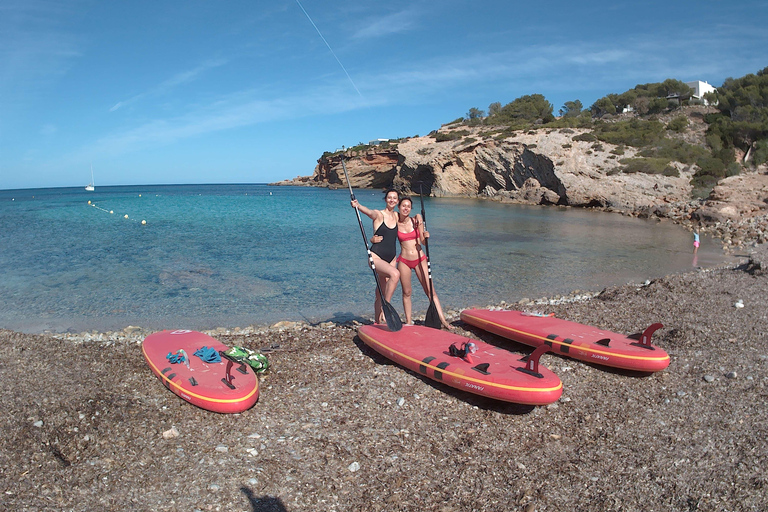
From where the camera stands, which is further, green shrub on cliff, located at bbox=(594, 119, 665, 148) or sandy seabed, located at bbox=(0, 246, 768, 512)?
green shrub on cliff, located at bbox=(594, 119, 665, 148)

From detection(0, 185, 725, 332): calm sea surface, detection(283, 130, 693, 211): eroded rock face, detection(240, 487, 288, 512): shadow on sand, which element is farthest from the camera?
detection(283, 130, 693, 211): eroded rock face

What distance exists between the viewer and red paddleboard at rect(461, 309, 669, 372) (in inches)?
214

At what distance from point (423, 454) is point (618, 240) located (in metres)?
18.3

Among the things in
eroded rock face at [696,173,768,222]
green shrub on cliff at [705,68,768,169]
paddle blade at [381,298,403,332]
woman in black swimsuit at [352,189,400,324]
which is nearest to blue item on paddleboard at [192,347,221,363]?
paddle blade at [381,298,403,332]

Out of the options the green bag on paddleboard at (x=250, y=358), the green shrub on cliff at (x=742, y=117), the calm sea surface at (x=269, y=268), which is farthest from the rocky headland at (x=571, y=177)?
the green bag on paddleboard at (x=250, y=358)

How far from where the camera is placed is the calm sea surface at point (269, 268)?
9.91 m

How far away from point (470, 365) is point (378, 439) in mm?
1284

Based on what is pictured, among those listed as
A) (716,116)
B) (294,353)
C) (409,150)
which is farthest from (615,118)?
(294,353)

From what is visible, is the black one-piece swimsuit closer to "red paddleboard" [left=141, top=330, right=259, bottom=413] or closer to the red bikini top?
the red bikini top

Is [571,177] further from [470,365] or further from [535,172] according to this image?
[470,365]

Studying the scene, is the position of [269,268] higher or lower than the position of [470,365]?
lower

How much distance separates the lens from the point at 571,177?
37750 mm

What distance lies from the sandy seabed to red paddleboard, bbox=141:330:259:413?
13 centimetres

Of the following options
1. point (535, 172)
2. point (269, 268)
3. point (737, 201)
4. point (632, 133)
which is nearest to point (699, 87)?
point (632, 133)
